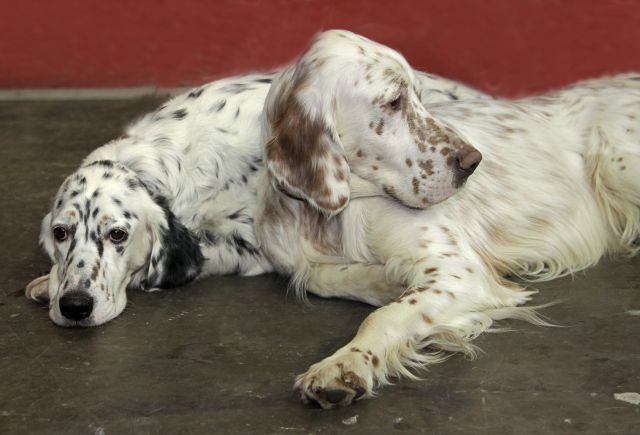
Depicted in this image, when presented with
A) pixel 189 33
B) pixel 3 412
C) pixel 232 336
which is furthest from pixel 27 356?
pixel 189 33

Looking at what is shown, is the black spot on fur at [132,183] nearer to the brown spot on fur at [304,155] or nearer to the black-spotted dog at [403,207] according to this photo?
the black-spotted dog at [403,207]

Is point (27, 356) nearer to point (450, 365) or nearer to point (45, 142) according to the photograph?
point (450, 365)

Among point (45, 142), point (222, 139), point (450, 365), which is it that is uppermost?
point (222, 139)

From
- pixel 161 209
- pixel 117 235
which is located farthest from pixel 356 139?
pixel 117 235

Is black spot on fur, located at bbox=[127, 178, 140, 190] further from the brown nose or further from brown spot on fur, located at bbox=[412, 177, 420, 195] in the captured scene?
the brown nose

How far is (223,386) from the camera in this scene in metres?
3.63

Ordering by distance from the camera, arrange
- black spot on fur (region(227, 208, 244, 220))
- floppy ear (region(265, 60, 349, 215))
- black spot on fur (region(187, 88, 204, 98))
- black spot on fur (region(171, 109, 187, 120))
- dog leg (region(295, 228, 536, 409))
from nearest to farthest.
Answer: dog leg (region(295, 228, 536, 409)), floppy ear (region(265, 60, 349, 215)), black spot on fur (region(227, 208, 244, 220)), black spot on fur (region(171, 109, 187, 120)), black spot on fur (region(187, 88, 204, 98))

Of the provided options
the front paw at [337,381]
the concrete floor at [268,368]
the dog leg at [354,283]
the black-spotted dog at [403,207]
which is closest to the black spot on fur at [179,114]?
the black-spotted dog at [403,207]

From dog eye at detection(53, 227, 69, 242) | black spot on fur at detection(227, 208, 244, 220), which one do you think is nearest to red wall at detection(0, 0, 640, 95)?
black spot on fur at detection(227, 208, 244, 220)

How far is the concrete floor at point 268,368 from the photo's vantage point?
11.0 ft

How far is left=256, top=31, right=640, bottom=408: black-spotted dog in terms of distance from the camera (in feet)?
13.0

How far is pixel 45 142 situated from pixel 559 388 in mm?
4118

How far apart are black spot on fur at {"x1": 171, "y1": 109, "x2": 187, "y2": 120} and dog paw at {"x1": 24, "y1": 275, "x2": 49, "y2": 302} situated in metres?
0.90

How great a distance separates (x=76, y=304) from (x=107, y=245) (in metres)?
0.27
